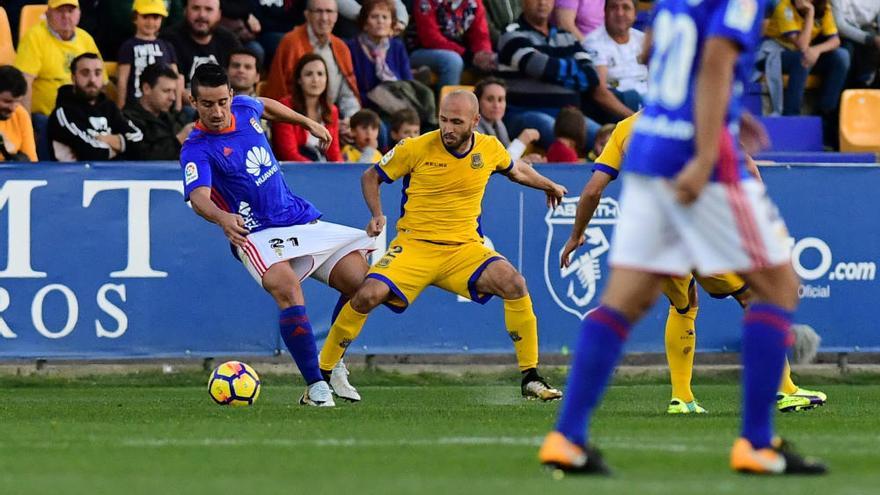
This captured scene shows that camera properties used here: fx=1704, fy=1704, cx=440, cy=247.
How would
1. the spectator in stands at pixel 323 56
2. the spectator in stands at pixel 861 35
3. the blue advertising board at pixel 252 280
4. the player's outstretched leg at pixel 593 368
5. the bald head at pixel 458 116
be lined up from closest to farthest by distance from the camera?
the player's outstretched leg at pixel 593 368, the bald head at pixel 458 116, the blue advertising board at pixel 252 280, the spectator in stands at pixel 323 56, the spectator in stands at pixel 861 35

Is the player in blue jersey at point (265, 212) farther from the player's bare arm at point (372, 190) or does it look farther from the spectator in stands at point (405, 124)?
the spectator in stands at point (405, 124)

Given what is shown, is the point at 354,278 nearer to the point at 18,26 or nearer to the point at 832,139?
the point at 18,26

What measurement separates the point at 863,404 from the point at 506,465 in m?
4.89

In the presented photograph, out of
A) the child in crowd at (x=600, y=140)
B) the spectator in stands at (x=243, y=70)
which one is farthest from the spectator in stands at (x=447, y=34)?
the spectator in stands at (x=243, y=70)

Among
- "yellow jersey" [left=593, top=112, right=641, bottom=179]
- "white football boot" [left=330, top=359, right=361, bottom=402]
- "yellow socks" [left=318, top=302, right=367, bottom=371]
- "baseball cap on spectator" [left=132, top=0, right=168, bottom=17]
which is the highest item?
"baseball cap on spectator" [left=132, top=0, right=168, bottom=17]

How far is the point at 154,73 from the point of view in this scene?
13.6 meters

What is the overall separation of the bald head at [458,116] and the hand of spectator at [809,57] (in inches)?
279

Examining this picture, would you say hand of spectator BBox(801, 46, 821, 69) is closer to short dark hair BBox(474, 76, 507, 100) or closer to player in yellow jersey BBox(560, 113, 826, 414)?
short dark hair BBox(474, 76, 507, 100)

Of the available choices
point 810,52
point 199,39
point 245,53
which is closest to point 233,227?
point 245,53

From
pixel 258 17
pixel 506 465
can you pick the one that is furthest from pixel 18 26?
pixel 506 465

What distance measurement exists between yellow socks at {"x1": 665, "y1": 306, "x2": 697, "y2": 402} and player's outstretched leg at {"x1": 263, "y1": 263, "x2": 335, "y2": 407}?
205 centimetres

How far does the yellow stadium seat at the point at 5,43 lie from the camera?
47.6ft

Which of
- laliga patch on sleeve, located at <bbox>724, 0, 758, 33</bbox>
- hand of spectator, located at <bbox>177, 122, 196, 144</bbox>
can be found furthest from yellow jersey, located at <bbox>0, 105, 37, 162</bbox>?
laliga patch on sleeve, located at <bbox>724, 0, 758, 33</bbox>

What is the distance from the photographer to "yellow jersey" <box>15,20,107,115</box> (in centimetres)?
1413
